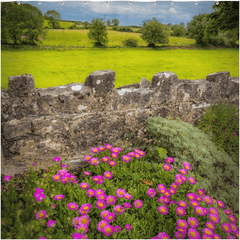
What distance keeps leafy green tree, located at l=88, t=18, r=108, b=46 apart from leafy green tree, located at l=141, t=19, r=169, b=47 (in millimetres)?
599

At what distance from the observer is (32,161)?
3.33 meters

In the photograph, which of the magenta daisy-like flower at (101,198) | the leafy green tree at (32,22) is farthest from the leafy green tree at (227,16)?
the magenta daisy-like flower at (101,198)

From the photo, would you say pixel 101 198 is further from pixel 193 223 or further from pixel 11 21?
pixel 11 21

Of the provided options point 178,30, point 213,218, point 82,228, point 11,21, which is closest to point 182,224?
point 213,218

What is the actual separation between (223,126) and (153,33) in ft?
10.9

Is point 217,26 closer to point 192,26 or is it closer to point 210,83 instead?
point 192,26

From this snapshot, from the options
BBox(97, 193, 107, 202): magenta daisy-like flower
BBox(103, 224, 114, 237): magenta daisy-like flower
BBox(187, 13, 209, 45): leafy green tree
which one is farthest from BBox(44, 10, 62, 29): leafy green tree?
BBox(103, 224, 114, 237): magenta daisy-like flower

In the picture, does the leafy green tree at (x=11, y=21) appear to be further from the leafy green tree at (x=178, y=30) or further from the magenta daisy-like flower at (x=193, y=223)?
the magenta daisy-like flower at (x=193, y=223)

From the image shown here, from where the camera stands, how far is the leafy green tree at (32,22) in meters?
→ 2.01

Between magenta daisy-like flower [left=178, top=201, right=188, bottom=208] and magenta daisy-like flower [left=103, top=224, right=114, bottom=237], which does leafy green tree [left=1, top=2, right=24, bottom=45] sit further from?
magenta daisy-like flower [left=178, top=201, right=188, bottom=208]

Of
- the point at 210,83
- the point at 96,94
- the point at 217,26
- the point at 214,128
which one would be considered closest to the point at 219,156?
the point at 214,128

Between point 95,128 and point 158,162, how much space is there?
1532 mm

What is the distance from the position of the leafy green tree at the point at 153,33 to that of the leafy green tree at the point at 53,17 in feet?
4.00

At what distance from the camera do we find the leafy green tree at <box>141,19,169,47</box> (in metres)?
2.72
